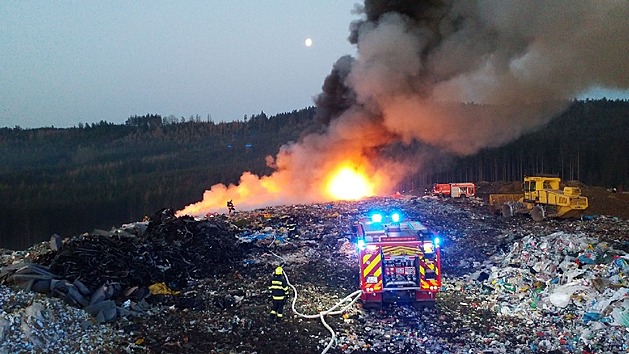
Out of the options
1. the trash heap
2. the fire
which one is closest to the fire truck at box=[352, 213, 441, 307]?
the trash heap

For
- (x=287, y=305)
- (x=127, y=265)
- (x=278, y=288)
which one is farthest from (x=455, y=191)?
(x=127, y=265)

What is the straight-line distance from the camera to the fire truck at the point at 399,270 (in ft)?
36.2

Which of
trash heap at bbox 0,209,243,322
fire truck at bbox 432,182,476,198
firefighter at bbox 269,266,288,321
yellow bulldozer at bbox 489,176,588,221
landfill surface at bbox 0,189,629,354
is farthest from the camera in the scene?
fire truck at bbox 432,182,476,198

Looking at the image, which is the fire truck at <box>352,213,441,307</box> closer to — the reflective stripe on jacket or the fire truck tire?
the fire truck tire

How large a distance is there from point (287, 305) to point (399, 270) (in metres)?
2.84

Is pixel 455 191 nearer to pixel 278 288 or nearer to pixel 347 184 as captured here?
pixel 347 184

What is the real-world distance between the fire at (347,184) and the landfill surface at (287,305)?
61.5ft

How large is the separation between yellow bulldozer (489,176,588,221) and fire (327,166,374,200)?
434 inches

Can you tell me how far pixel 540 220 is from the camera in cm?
2584

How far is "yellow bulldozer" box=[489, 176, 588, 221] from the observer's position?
25172 mm

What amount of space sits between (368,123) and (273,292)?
23933mm

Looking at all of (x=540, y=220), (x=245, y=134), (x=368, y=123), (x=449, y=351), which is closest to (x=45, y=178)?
(x=245, y=134)

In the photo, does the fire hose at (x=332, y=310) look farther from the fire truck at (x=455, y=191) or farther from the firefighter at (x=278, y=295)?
the fire truck at (x=455, y=191)

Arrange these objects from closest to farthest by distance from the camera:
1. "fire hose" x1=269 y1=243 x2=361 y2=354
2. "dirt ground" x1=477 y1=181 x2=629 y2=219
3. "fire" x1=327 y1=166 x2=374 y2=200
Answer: "fire hose" x1=269 y1=243 x2=361 y2=354 → "dirt ground" x1=477 y1=181 x2=629 y2=219 → "fire" x1=327 y1=166 x2=374 y2=200
